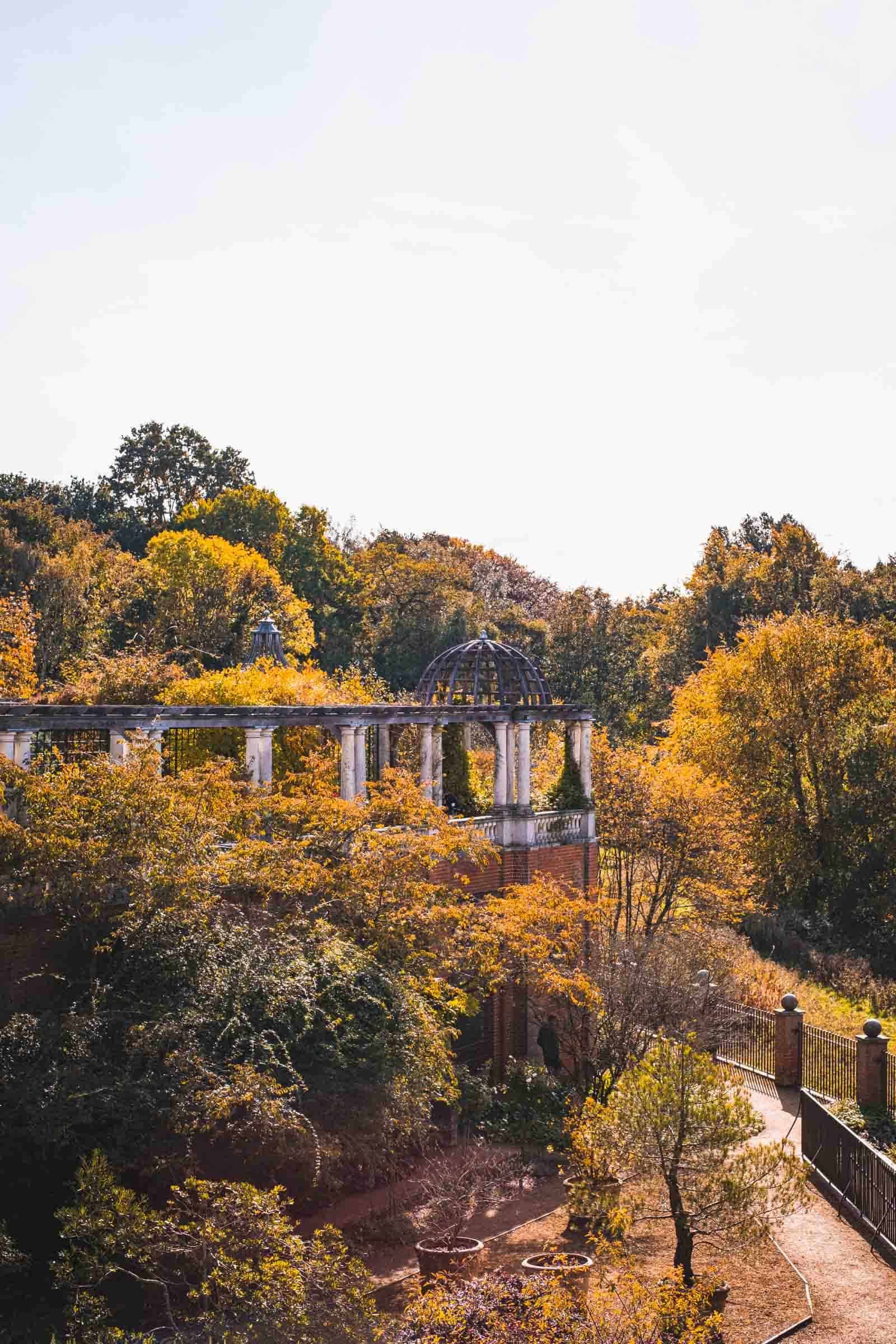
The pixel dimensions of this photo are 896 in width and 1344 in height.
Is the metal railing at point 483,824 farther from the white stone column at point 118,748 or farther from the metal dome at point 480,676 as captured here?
the white stone column at point 118,748

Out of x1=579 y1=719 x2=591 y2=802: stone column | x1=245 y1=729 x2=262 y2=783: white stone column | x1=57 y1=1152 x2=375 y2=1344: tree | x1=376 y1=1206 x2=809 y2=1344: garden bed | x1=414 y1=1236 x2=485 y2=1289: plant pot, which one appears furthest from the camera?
x1=579 y1=719 x2=591 y2=802: stone column

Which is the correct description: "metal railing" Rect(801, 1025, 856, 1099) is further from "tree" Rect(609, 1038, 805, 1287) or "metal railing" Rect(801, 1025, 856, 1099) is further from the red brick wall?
"tree" Rect(609, 1038, 805, 1287)

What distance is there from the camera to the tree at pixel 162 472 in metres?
70.5

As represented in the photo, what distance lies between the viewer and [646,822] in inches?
1057

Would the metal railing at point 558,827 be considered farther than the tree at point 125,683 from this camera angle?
No

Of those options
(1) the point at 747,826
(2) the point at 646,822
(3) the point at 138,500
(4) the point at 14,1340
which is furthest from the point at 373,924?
(3) the point at 138,500

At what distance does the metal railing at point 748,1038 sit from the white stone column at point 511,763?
548 centimetres

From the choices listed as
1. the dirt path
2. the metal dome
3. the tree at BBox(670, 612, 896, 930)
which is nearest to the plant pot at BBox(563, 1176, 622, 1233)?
the dirt path

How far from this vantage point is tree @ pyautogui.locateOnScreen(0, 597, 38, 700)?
98.4 ft

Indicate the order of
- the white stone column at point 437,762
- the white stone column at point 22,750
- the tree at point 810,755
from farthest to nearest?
the tree at point 810,755 < the white stone column at point 437,762 < the white stone column at point 22,750

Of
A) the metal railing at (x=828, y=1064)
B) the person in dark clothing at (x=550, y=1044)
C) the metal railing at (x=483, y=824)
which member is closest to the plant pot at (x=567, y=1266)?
the person in dark clothing at (x=550, y=1044)

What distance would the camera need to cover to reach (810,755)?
116ft

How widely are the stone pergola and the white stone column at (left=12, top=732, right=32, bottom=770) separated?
1 centimetres

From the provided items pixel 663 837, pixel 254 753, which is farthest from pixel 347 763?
pixel 663 837
